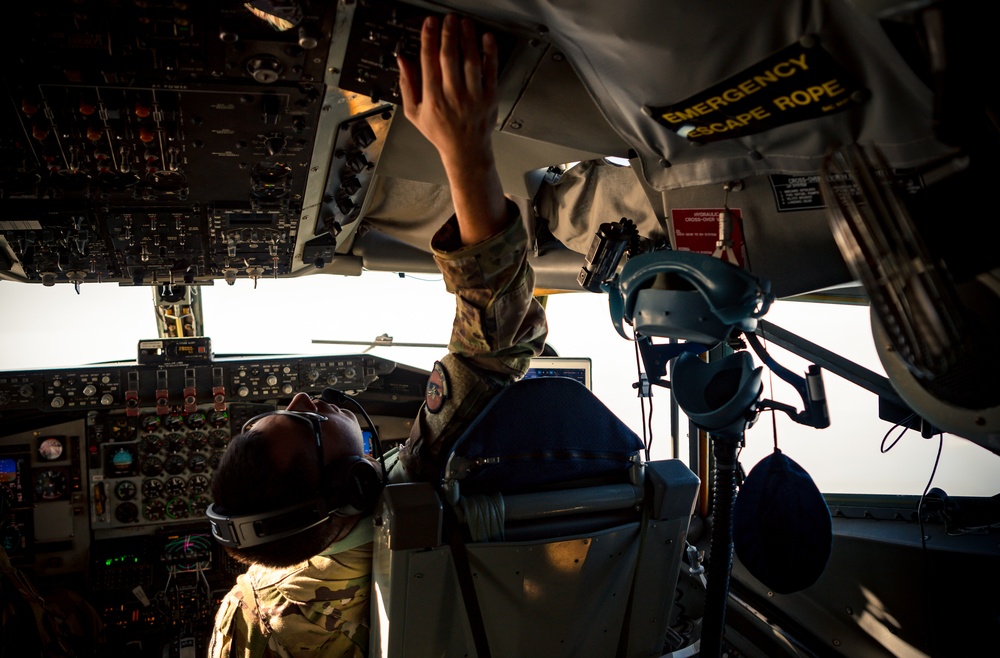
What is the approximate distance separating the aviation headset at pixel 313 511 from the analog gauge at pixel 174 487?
7.18 ft

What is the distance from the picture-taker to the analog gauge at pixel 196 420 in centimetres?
328

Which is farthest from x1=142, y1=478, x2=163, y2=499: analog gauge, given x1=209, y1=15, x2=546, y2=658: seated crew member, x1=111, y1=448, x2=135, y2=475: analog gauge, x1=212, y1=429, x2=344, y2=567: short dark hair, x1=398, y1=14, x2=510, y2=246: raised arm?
x1=398, y1=14, x2=510, y2=246: raised arm

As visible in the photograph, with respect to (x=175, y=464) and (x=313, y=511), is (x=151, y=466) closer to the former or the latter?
(x=175, y=464)

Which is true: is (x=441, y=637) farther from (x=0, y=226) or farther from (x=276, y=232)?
(x=0, y=226)

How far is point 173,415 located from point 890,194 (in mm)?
3183

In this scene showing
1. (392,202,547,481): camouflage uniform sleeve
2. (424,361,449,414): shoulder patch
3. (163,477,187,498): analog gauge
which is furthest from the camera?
(163,477,187,498): analog gauge

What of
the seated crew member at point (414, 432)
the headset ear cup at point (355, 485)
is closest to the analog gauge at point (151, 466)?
the seated crew member at point (414, 432)

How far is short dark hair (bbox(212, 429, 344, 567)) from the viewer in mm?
1382

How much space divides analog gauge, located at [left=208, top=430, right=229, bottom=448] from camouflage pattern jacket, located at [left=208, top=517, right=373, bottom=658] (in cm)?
195

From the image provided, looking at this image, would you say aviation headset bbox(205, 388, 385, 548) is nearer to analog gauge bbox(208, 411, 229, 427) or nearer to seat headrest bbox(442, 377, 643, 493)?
seat headrest bbox(442, 377, 643, 493)

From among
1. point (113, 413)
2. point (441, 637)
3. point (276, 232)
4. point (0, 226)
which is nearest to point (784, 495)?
point (441, 637)

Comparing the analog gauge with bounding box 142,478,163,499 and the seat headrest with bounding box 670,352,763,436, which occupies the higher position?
the seat headrest with bounding box 670,352,763,436

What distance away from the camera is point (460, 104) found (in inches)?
44.9

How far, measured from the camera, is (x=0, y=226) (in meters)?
1.98
